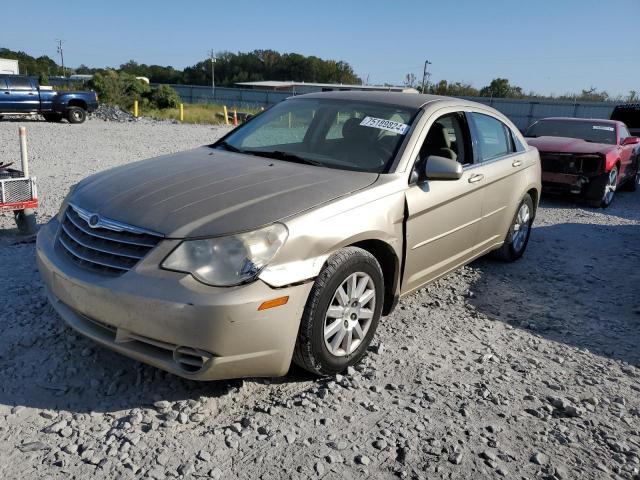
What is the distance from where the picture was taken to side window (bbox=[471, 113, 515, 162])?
4.62 m

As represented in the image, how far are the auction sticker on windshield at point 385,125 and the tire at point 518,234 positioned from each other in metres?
1.99

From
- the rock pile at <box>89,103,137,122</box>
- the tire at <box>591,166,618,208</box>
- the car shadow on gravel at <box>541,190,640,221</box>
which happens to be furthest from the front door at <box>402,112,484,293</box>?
the rock pile at <box>89,103,137,122</box>

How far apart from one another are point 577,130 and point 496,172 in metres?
6.71

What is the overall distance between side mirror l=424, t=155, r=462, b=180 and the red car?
6.28 metres

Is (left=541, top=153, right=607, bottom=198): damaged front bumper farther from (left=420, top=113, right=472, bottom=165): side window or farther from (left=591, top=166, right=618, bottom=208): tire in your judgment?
(left=420, top=113, right=472, bottom=165): side window

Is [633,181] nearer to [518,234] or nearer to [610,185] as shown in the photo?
[610,185]

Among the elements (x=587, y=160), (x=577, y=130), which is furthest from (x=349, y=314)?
(x=577, y=130)

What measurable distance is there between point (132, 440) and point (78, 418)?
359mm

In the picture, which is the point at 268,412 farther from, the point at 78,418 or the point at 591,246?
the point at 591,246

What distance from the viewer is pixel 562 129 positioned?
34.2 ft

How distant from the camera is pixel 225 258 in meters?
2.65

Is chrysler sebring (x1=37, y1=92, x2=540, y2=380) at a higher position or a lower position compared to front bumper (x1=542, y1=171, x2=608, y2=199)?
higher

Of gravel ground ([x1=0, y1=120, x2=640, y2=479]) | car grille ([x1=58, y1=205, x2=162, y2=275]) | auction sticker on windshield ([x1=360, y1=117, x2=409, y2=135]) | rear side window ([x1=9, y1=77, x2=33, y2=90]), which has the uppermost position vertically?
rear side window ([x1=9, y1=77, x2=33, y2=90])

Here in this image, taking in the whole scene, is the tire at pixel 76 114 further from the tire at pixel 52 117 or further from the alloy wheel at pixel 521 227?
the alloy wheel at pixel 521 227
